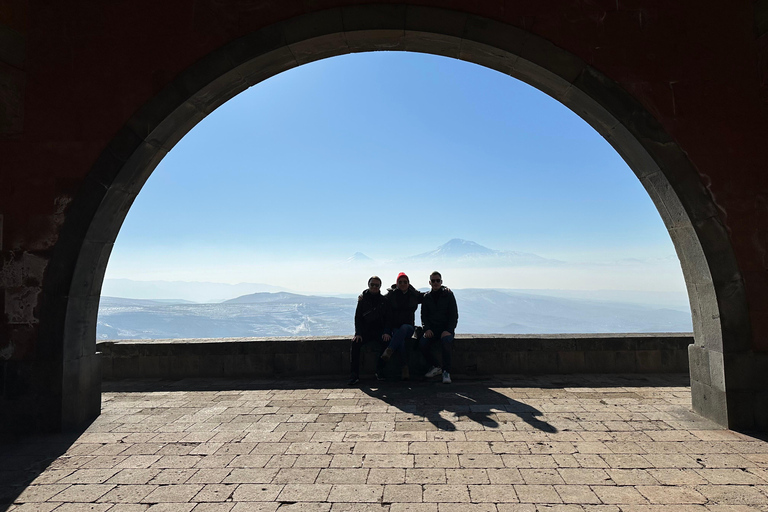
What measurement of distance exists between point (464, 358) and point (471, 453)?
282 cm

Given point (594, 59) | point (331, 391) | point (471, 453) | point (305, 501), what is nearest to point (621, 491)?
point (471, 453)

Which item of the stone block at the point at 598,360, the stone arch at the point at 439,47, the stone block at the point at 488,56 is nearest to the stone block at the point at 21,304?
the stone arch at the point at 439,47

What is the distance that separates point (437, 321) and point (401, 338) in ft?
1.78

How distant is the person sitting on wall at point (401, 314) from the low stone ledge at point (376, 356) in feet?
0.68

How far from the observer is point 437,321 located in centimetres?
582

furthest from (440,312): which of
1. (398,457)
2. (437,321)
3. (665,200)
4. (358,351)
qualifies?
(665,200)

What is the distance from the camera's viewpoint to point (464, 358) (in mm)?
6074

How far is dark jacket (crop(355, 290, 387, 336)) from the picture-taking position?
19.5 ft

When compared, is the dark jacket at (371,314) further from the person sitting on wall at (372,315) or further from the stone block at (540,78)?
the stone block at (540,78)

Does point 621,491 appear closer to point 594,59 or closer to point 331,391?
point 331,391

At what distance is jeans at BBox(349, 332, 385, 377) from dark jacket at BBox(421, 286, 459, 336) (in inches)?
26.8

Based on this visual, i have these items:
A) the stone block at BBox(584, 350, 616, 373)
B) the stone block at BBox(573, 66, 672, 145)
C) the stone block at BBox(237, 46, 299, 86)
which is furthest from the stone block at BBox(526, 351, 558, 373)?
the stone block at BBox(237, 46, 299, 86)

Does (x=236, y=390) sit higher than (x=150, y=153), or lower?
lower

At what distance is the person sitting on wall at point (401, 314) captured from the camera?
19.0 ft
